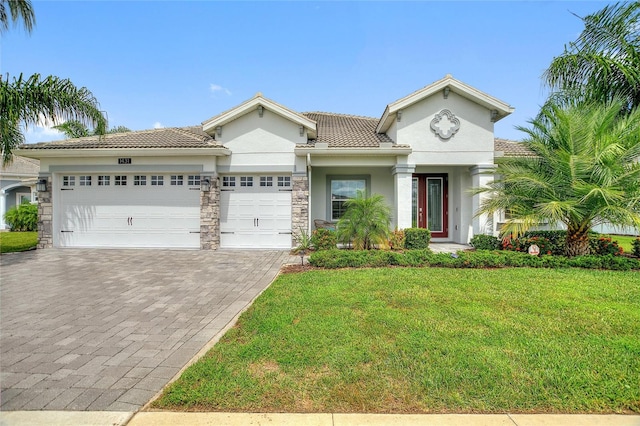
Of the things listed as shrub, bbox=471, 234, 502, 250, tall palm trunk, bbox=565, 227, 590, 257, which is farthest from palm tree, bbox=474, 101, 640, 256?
shrub, bbox=471, 234, 502, 250

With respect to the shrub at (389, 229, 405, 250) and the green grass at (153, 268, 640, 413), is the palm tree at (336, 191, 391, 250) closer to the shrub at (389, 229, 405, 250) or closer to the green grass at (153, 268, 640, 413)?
the shrub at (389, 229, 405, 250)

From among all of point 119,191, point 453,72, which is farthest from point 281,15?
point 119,191

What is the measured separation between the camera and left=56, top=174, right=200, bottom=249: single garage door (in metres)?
12.0

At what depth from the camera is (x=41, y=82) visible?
30.0 feet

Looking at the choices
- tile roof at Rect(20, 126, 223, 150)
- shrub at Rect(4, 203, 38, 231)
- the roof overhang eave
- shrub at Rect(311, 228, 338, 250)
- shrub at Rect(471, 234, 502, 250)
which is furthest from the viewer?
shrub at Rect(4, 203, 38, 231)

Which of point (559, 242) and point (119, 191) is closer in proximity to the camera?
point (559, 242)

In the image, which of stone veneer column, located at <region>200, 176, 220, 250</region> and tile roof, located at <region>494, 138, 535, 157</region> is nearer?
stone veneer column, located at <region>200, 176, 220, 250</region>

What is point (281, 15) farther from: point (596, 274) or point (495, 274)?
point (596, 274)

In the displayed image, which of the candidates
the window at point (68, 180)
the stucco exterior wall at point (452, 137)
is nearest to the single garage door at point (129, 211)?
the window at point (68, 180)

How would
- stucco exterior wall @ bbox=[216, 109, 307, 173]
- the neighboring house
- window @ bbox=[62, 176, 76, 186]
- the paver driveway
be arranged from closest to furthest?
the paver driveway
stucco exterior wall @ bbox=[216, 109, 307, 173]
window @ bbox=[62, 176, 76, 186]
the neighboring house

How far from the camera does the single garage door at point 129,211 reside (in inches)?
471

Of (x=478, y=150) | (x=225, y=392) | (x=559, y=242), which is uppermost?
(x=478, y=150)

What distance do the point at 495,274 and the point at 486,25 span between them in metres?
7.15

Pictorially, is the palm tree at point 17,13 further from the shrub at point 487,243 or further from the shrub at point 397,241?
the shrub at point 487,243
